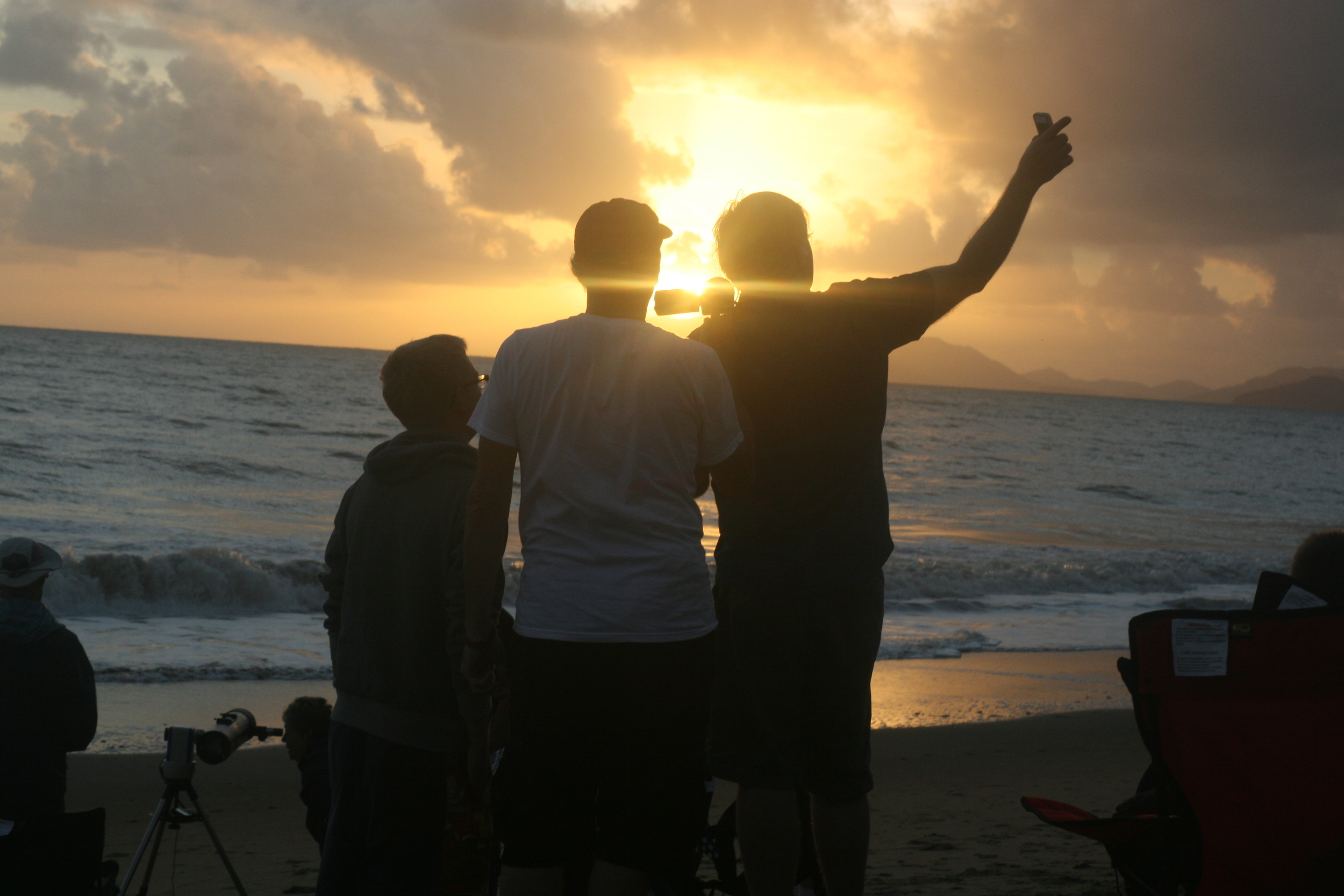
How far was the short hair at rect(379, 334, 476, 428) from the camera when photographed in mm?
2365

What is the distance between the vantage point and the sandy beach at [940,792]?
3736 millimetres

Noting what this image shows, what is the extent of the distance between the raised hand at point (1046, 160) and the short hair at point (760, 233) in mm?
511

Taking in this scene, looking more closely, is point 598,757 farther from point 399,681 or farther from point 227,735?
point 227,735

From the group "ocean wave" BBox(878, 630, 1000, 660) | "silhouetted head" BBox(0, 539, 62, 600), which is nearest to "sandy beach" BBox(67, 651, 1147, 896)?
"ocean wave" BBox(878, 630, 1000, 660)

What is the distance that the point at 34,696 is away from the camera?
118 inches

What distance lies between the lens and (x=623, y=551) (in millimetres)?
1861

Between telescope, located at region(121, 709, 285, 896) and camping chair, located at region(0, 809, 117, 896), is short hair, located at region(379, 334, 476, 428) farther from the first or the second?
camping chair, located at region(0, 809, 117, 896)

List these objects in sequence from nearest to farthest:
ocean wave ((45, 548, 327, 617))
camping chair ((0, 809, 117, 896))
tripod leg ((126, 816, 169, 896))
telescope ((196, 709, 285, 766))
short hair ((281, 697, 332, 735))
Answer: telescope ((196, 709, 285, 766)) < camping chair ((0, 809, 117, 896)) < tripod leg ((126, 816, 169, 896)) < short hair ((281, 697, 332, 735)) < ocean wave ((45, 548, 327, 617))

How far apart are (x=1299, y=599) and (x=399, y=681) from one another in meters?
2.08

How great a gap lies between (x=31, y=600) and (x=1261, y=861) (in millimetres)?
3475

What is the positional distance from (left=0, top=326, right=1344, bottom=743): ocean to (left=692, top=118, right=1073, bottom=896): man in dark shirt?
5.90 metres

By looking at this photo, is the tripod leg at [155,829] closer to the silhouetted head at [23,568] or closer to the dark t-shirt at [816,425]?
the silhouetted head at [23,568]

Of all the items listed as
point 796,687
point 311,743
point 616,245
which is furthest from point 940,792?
point 616,245

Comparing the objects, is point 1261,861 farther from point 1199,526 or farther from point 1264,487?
point 1264,487
